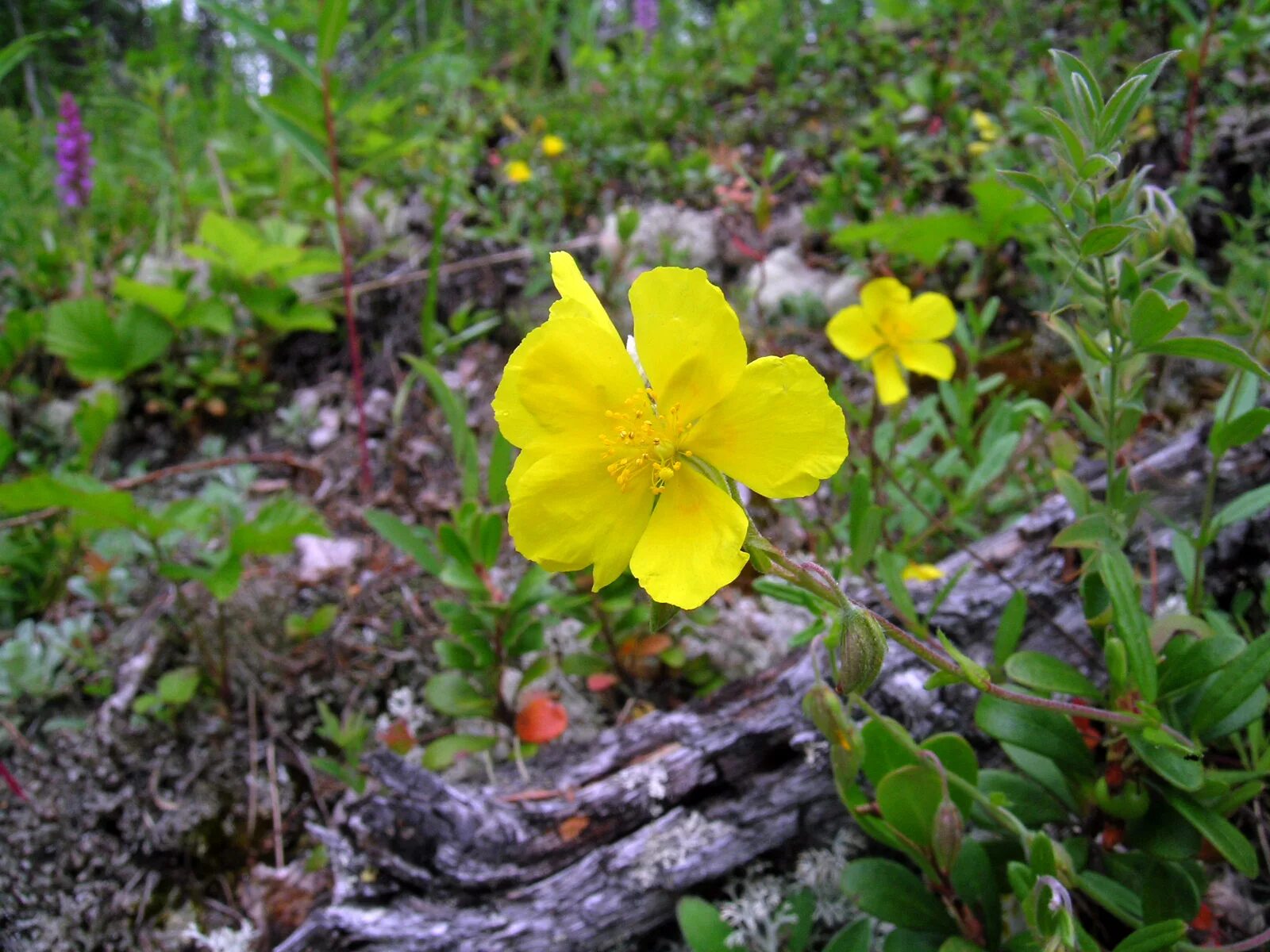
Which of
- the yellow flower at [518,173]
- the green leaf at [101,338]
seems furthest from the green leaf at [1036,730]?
the yellow flower at [518,173]

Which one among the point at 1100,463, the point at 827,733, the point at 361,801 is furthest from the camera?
the point at 1100,463

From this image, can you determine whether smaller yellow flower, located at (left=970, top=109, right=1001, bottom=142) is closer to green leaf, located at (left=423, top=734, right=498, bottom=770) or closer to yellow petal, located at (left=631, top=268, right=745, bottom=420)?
yellow petal, located at (left=631, top=268, right=745, bottom=420)

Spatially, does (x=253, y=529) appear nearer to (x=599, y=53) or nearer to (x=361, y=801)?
(x=361, y=801)

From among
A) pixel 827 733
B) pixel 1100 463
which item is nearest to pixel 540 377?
pixel 827 733

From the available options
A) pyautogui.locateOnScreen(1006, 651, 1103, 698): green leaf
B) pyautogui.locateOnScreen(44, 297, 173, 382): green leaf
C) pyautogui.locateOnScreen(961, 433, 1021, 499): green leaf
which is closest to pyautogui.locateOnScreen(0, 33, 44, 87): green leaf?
pyautogui.locateOnScreen(44, 297, 173, 382): green leaf

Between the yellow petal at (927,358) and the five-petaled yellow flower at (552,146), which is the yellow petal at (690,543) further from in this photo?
the five-petaled yellow flower at (552,146)

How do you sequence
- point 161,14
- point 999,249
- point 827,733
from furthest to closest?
1. point 161,14
2. point 999,249
3. point 827,733

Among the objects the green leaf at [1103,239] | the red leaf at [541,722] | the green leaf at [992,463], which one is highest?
the green leaf at [1103,239]

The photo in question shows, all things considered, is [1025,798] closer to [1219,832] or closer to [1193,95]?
[1219,832]
